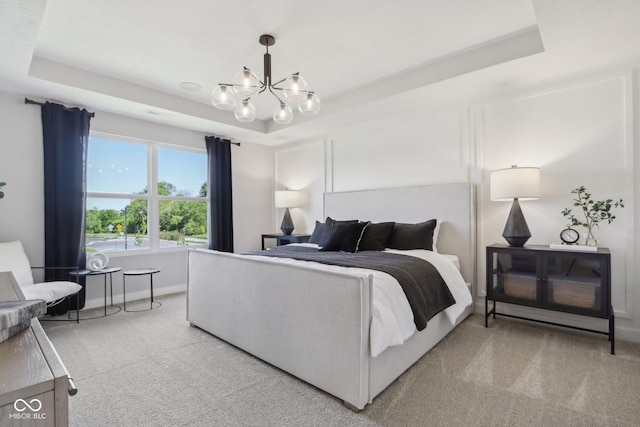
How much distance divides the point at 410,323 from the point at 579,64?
2687mm

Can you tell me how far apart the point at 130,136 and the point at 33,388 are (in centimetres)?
420

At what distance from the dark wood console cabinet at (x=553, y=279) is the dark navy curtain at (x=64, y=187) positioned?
449 centimetres

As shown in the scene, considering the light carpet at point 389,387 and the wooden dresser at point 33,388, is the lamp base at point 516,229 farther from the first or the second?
the wooden dresser at point 33,388

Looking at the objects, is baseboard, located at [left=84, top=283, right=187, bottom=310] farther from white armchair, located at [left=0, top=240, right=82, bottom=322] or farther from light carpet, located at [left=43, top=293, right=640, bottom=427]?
light carpet, located at [left=43, top=293, right=640, bottom=427]

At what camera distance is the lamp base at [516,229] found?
2.95 m

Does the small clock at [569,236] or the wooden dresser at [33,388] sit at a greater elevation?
the small clock at [569,236]

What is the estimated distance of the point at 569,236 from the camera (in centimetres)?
285

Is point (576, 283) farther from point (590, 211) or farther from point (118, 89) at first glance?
point (118, 89)

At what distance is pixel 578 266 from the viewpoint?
2627mm

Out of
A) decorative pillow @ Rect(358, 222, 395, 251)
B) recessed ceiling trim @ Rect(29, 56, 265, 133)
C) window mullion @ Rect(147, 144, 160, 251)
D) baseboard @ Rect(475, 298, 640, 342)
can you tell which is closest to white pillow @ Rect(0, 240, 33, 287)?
window mullion @ Rect(147, 144, 160, 251)

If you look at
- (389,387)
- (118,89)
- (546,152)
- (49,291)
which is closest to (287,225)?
(118,89)

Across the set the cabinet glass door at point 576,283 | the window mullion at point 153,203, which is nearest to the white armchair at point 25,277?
the window mullion at point 153,203

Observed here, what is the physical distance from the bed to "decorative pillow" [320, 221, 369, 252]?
1.08m

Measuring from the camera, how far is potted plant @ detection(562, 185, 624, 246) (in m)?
2.70
